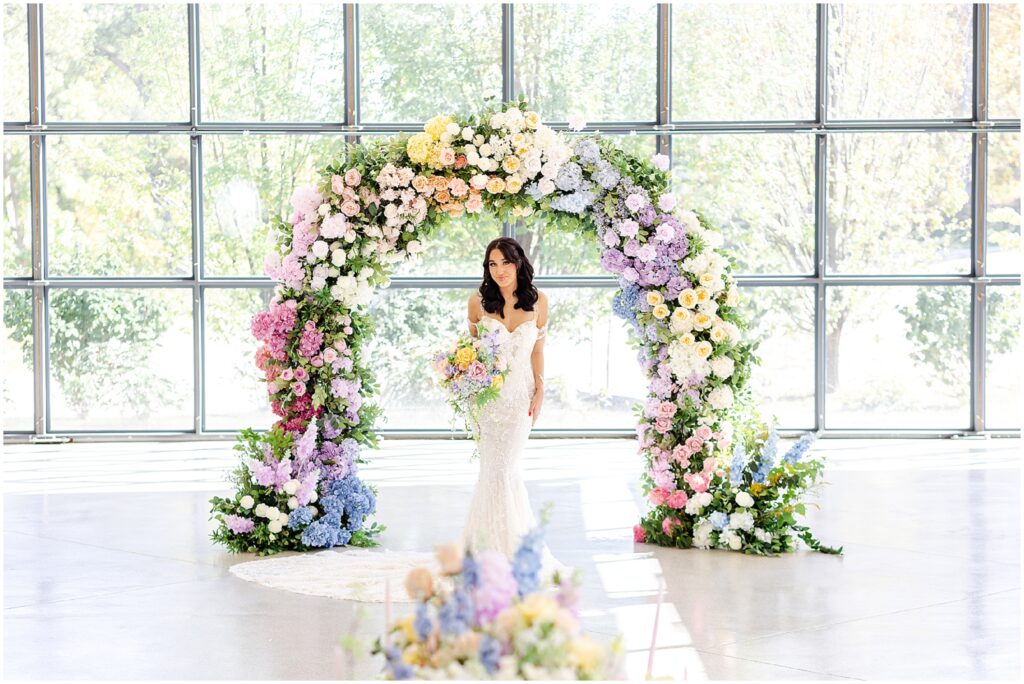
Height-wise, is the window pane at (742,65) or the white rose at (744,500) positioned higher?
the window pane at (742,65)

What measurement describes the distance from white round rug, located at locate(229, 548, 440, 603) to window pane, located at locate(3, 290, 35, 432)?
6234mm

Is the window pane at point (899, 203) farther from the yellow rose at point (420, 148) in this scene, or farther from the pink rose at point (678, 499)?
the yellow rose at point (420, 148)

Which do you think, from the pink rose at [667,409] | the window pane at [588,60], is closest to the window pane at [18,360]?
the window pane at [588,60]

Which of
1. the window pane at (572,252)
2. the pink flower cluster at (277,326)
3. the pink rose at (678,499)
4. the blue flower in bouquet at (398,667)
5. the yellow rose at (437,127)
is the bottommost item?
the pink rose at (678,499)

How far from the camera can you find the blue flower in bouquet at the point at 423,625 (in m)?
1.97

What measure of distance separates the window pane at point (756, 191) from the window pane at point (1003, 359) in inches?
70.3

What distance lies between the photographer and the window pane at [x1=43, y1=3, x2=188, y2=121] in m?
12.1

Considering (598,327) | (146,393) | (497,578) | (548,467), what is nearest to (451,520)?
(548,467)

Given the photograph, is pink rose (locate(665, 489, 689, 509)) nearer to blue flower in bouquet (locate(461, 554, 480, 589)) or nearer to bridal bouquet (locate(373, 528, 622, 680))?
bridal bouquet (locate(373, 528, 622, 680))

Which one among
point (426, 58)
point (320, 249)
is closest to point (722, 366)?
point (320, 249)

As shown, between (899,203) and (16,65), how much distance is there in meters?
8.36

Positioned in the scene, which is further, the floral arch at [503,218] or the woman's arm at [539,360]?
the floral arch at [503,218]

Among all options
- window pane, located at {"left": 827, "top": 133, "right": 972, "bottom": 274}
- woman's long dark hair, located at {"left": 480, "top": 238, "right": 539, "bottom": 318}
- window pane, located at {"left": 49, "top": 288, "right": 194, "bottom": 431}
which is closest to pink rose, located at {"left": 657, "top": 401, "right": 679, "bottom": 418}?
woman's long dark hair, located at {"left": 480, "top": 238, "right": 539, "bottom": 318}

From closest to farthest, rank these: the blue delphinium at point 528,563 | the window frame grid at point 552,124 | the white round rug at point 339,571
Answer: the blue delphinium at point 528,563, the white round rug at point 339,571, the window frame grid at point 552,124
